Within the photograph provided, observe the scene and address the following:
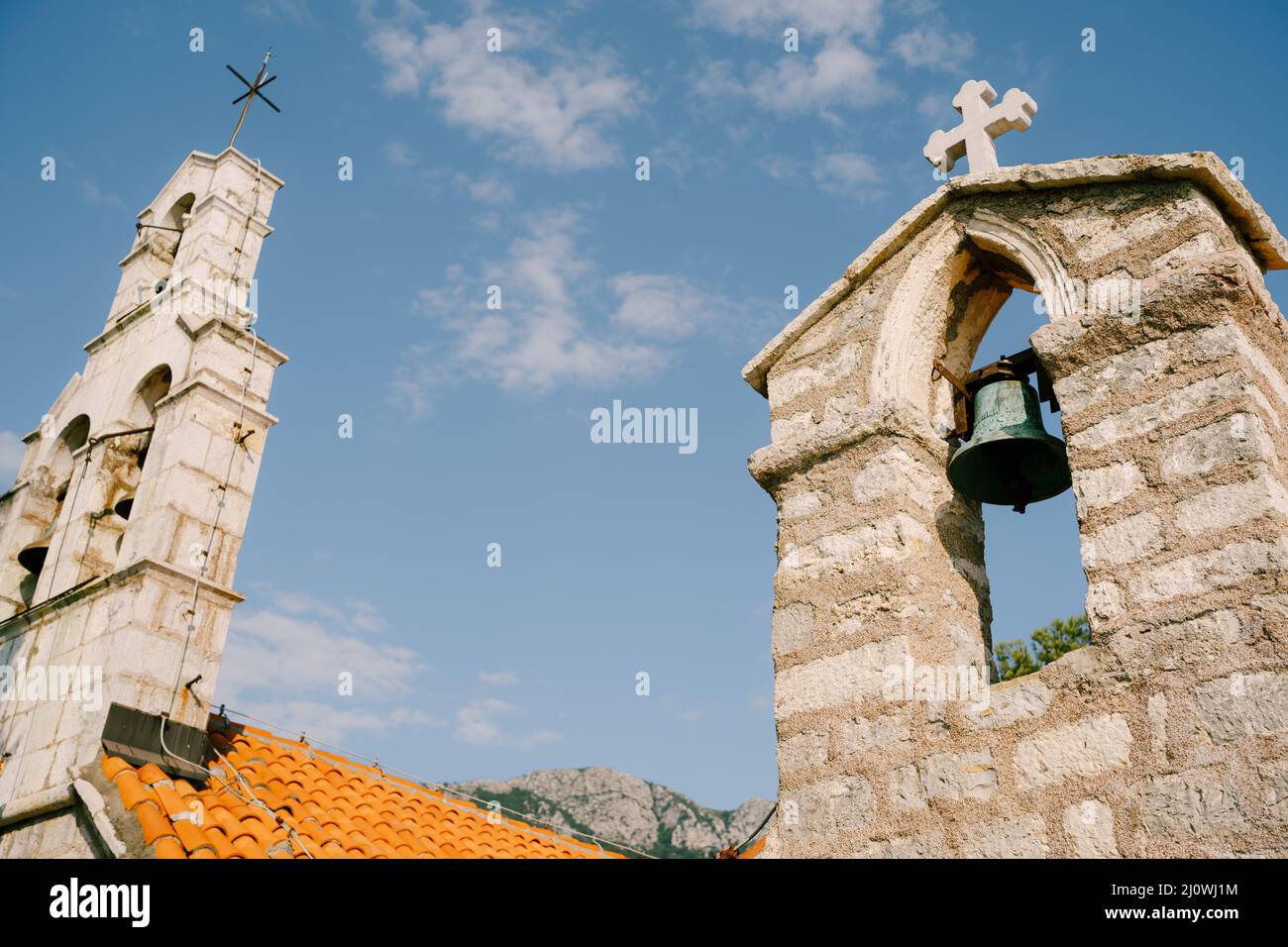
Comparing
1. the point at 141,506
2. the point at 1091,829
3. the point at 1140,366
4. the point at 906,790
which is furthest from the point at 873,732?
the point at 141,506

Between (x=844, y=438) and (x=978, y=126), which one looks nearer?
(x=844, y=438)

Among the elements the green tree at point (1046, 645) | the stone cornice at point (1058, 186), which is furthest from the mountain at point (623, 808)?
the stone cornice at point (1058, 186)

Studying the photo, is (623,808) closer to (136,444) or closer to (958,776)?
(136,444)

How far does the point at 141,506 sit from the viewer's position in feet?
23.6

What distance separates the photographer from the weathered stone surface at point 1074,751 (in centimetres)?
322

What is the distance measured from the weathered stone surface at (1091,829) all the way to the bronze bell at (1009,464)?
1.40 metres

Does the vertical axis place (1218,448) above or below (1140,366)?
below

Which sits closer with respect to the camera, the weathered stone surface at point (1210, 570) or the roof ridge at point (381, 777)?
the weathered stone surface at point (1210, 570)

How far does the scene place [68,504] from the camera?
7723 mm

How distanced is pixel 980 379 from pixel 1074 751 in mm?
1735

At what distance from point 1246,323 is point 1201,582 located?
953 millimetres

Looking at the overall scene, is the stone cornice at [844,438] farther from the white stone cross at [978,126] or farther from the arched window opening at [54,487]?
the arched window opening at [54,487]
